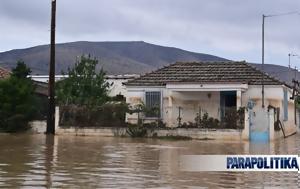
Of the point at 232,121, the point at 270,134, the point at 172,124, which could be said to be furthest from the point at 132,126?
the point at 270,134

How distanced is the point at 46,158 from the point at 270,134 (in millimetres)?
16254

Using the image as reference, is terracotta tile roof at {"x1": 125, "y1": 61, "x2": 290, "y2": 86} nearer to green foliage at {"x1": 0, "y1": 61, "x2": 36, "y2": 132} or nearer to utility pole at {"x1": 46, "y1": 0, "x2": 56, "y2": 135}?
utility pole at {"x1": 46, "y1": 0, "x2": 56, "y2": 135}

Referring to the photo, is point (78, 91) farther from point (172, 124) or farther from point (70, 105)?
point (172, 124)

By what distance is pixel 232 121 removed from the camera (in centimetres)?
3053

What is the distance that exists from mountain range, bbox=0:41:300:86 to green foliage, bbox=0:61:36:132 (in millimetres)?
55129

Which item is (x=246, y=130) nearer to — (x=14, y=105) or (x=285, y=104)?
(x=285, y=104)

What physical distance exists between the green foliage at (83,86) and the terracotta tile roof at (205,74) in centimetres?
270

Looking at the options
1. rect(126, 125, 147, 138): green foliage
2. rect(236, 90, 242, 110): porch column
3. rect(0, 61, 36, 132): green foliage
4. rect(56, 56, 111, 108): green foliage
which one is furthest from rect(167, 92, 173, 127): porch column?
rect(0, 61, 36, 132): green foliage

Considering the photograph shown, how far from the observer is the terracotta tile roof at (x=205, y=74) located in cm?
3434

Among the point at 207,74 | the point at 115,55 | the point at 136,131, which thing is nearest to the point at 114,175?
the point at 136,131

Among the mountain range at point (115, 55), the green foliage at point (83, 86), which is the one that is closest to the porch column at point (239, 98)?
the green foliage at point (83, 86)

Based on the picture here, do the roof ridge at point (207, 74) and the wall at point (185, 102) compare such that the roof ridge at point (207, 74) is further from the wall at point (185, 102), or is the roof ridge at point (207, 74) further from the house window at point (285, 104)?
the house window at point (285, 104)

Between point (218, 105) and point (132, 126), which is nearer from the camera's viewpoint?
point (132, 126)

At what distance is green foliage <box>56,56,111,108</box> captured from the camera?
3591 centimetres
